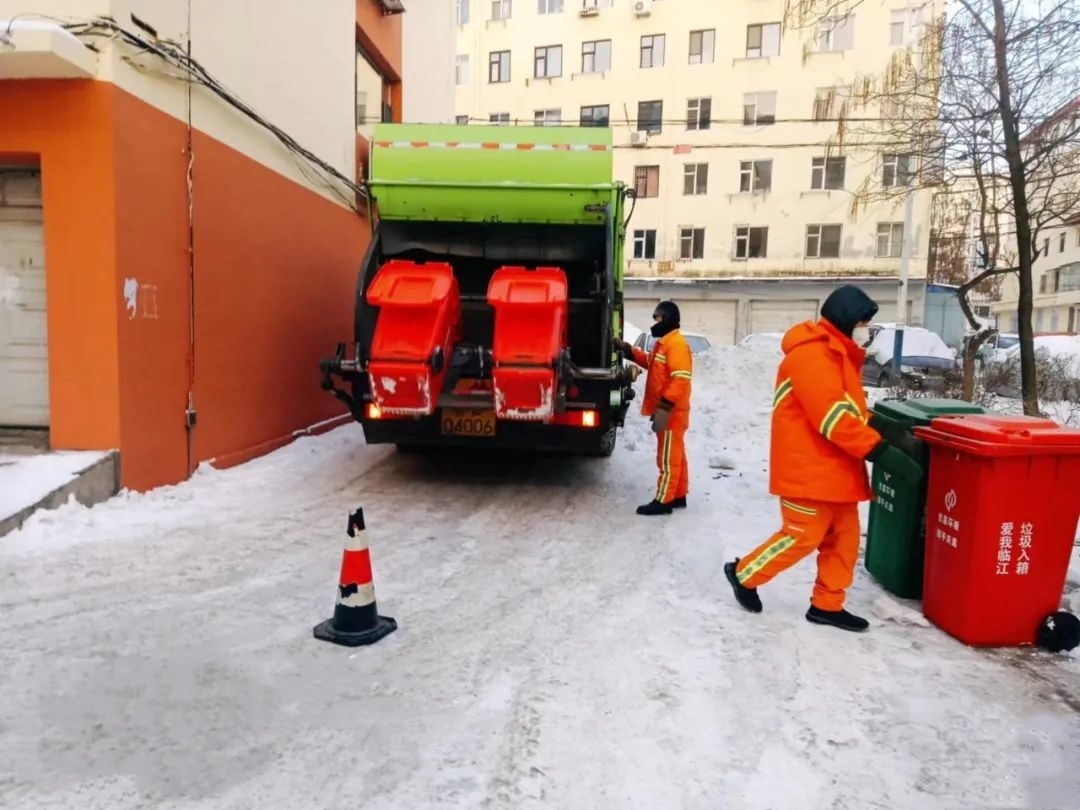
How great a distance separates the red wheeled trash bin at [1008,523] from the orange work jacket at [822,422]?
0.43 metres

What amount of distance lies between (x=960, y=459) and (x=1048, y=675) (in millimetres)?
972

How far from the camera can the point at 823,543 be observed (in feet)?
12.2

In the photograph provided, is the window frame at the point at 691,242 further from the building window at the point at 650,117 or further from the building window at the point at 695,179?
the building window at the point at 650,117

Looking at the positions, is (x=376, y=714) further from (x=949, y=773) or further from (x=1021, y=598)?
(x=1021, y=598)

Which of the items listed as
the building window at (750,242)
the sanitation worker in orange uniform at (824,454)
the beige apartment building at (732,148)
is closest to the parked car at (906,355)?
the beige apartment building at (732,148)

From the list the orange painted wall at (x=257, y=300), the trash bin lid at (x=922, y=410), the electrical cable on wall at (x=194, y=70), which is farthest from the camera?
the orange painted wall at (x=257, y=300)

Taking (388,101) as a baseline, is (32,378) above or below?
below

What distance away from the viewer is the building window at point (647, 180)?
3086 cm

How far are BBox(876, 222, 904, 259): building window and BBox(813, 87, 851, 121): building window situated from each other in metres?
4.60

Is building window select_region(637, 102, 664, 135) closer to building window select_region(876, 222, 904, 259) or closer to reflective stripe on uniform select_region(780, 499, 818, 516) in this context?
building window select_region(876, 222, 904, 259)

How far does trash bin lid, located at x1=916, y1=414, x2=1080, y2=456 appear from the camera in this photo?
3268 mm

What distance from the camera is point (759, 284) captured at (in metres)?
29.5

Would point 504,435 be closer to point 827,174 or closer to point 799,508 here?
point 799,508

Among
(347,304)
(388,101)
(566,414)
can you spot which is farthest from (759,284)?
(566,414)
